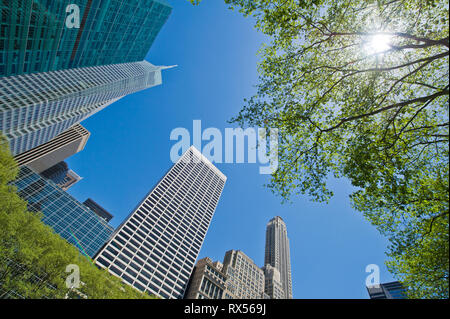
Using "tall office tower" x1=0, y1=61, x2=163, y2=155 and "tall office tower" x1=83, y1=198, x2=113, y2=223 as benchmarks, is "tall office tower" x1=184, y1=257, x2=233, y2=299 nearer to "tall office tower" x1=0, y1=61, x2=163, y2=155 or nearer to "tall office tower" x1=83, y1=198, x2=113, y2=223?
"tall office tower" x1=0, y1=61, x2=163, y2=155

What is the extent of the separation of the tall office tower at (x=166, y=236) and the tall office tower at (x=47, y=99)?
46766mm

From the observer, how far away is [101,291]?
15586 millimetres

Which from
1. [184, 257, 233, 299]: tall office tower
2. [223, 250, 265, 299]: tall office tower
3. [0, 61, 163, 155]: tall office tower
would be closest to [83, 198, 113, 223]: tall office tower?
[0, 61, 163, 155]: tall office tower

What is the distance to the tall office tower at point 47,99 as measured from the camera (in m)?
65.7

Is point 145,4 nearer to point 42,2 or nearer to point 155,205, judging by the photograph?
point 42,2

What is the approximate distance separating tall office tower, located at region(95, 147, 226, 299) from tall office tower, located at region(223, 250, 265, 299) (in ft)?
45.4

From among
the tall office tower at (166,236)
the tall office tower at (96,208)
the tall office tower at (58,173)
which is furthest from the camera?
the tall office tower at (96,208)

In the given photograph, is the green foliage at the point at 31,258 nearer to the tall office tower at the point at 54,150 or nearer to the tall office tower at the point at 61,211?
the tall office tower at the point at 61,211

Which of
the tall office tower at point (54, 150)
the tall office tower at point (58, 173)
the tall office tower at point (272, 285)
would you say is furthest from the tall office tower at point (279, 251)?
the tall office tower at point (54, 150)

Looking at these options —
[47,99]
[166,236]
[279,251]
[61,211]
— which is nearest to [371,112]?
[166,236]

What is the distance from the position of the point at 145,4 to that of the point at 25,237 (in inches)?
4258

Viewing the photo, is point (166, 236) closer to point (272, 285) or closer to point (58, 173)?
point (272, 285)
